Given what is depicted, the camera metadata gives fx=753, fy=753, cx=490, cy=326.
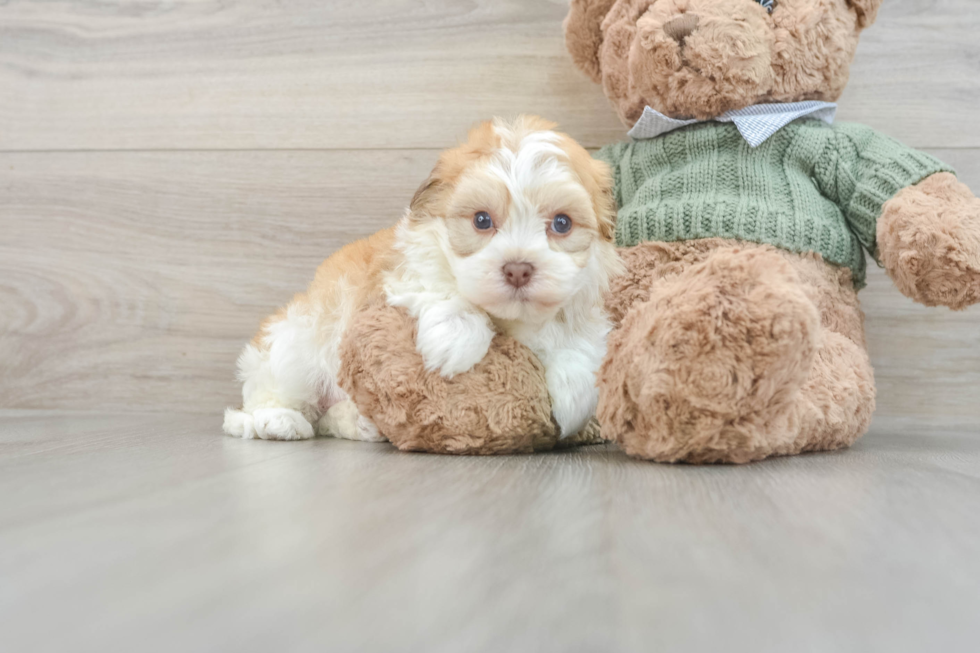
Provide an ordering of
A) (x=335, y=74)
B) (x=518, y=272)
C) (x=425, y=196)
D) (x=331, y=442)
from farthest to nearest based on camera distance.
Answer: (x=335, y=74) < (x=331, y=442) < (x=425, y=196) < (x=518, y=272)

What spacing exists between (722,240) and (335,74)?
0.81m

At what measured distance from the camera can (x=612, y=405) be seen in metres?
0.81

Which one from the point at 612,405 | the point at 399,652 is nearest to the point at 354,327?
the point at 612,405

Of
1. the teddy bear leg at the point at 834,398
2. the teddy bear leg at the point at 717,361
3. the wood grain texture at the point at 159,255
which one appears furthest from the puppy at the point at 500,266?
the wood grain texture at the point at 159,255

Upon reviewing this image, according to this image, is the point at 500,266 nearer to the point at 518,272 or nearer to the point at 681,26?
the point at 518,272

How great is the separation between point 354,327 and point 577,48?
0.58 metres

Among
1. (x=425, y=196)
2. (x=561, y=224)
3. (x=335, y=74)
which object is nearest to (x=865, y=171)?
(x=561, y=224)

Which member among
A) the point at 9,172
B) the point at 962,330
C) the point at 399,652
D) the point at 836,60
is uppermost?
the point at 836,60

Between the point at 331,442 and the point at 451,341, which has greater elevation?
the point at 451,341

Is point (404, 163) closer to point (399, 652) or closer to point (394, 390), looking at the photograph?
point (394, 390)

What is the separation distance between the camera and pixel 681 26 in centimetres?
98

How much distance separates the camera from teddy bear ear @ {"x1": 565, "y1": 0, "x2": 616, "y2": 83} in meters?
1.13

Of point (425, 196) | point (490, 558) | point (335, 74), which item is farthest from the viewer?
point (335, 74)

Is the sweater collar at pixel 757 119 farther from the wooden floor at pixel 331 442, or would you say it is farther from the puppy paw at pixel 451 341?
the puppy paw at pixel 451 341
